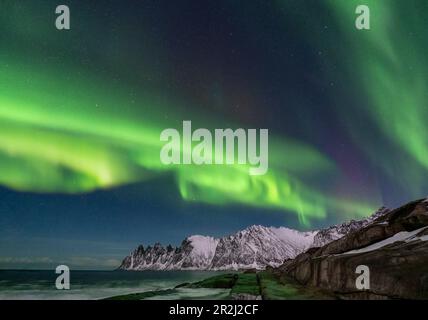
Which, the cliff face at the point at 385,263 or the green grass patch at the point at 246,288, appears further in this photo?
the green grass patch at the point at 246,288

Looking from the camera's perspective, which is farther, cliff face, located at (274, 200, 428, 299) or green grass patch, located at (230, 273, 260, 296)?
green grass patch, located at (230, 273, 260, 296)

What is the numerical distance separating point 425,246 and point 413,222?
1761 centimetres

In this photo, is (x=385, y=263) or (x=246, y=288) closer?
(x=385, y=263)

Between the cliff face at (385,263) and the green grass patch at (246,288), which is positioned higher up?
the cliff face at (385,263)

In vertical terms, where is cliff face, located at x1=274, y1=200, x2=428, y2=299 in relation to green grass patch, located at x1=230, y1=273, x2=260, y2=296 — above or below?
above

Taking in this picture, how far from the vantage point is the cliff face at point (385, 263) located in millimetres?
26641

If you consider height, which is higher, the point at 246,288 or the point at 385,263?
the point at 385,263

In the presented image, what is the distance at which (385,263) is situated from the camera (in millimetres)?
30609

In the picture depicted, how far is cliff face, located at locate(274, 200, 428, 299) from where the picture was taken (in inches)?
1049
